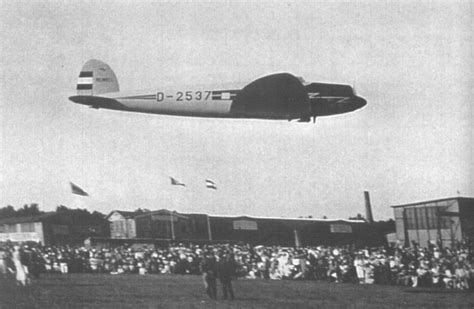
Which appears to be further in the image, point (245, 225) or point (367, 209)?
point (367, 209)

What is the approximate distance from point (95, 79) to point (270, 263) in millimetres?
7202

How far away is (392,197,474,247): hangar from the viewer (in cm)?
2058

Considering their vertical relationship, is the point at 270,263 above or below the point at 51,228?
below

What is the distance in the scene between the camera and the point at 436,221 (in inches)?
856

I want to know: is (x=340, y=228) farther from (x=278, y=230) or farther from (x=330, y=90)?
(x=330, y=90)

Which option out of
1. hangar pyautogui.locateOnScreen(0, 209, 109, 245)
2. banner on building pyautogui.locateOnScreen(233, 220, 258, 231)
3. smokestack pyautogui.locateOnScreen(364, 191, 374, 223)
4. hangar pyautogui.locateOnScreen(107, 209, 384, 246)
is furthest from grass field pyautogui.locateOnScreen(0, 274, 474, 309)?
smokestack pyautogui.locateOnScreen(364, 191, 374, 223)

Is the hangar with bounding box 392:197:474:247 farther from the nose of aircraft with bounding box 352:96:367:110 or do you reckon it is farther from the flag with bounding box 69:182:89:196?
the flag with bounding box 69:182:89:196

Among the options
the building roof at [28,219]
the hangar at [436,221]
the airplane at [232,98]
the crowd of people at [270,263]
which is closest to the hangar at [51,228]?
the building roof at [28,219]

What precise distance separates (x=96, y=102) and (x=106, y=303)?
7807 millimetres

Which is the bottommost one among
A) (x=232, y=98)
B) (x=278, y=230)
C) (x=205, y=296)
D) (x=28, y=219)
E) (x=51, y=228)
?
(x=205, y=296)

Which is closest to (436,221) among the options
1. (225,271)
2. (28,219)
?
(225,271)

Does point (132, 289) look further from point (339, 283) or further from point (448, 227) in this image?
point (448, 227)

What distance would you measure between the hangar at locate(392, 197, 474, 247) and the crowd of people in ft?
11.7

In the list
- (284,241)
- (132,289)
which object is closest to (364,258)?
(132,289)
